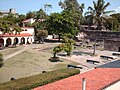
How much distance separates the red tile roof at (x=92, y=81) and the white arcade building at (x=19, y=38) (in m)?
35.2

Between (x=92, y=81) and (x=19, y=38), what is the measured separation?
41.7 m

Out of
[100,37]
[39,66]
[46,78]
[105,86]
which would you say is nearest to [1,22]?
[39,66]

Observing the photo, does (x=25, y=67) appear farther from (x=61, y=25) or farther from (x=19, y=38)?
(x=61, y=25)

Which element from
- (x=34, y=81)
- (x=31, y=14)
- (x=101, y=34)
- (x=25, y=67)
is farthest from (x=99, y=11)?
(x=31, y=14)

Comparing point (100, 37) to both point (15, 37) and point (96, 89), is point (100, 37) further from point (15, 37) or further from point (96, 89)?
point (96, 89)

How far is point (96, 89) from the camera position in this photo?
18.0 m

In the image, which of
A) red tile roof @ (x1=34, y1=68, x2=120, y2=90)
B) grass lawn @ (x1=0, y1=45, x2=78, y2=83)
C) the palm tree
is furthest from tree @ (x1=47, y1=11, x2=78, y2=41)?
red tile roof @ (x1=34, y1=68, x2=120, y2=90)

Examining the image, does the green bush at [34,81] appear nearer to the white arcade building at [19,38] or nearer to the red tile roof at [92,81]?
the red tile roof at [92,81]

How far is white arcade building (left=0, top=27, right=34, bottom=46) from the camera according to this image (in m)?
55.7

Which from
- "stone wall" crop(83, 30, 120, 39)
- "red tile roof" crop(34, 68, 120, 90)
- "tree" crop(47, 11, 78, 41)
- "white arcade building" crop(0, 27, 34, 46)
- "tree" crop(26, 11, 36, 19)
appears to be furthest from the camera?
"tree" crop(26, 11, 36, 19)

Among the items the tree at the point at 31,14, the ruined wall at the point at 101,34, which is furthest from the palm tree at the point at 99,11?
the tree at the point at 31,14

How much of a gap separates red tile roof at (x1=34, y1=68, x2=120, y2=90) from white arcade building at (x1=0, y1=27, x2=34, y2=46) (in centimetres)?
3515

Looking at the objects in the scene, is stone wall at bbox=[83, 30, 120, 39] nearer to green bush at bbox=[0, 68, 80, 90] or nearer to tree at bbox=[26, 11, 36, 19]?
tree at bbox=[26, 11, 36, 19]

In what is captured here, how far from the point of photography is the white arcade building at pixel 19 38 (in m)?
55.7
